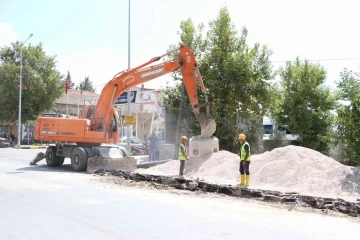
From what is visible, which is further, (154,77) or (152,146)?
(152,146)

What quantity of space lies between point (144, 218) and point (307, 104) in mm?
24090

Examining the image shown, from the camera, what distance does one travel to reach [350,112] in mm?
15336

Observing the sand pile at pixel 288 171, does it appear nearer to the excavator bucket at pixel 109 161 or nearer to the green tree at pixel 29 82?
the excavator bucket at pixel 109 161

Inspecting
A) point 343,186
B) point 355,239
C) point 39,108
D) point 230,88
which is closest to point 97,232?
point 355,239

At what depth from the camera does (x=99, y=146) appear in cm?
1803

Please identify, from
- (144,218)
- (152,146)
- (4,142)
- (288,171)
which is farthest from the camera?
(4,142)

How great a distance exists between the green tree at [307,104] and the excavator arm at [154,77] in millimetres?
13279

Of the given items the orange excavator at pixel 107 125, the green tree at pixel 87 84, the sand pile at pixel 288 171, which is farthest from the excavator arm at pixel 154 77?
the green tree at pixel 87 84

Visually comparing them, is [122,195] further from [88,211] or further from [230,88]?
[230,88]

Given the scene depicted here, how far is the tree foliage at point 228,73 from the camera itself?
82.1ft

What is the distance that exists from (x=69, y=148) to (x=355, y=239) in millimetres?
13976

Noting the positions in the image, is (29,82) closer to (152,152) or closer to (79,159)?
(152,152)

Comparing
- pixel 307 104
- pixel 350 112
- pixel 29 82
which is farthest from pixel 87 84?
pixel 350 112

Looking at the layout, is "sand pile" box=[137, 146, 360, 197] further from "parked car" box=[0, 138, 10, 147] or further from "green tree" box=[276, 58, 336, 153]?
"parked car" box=[0, 138, 10, 147]
